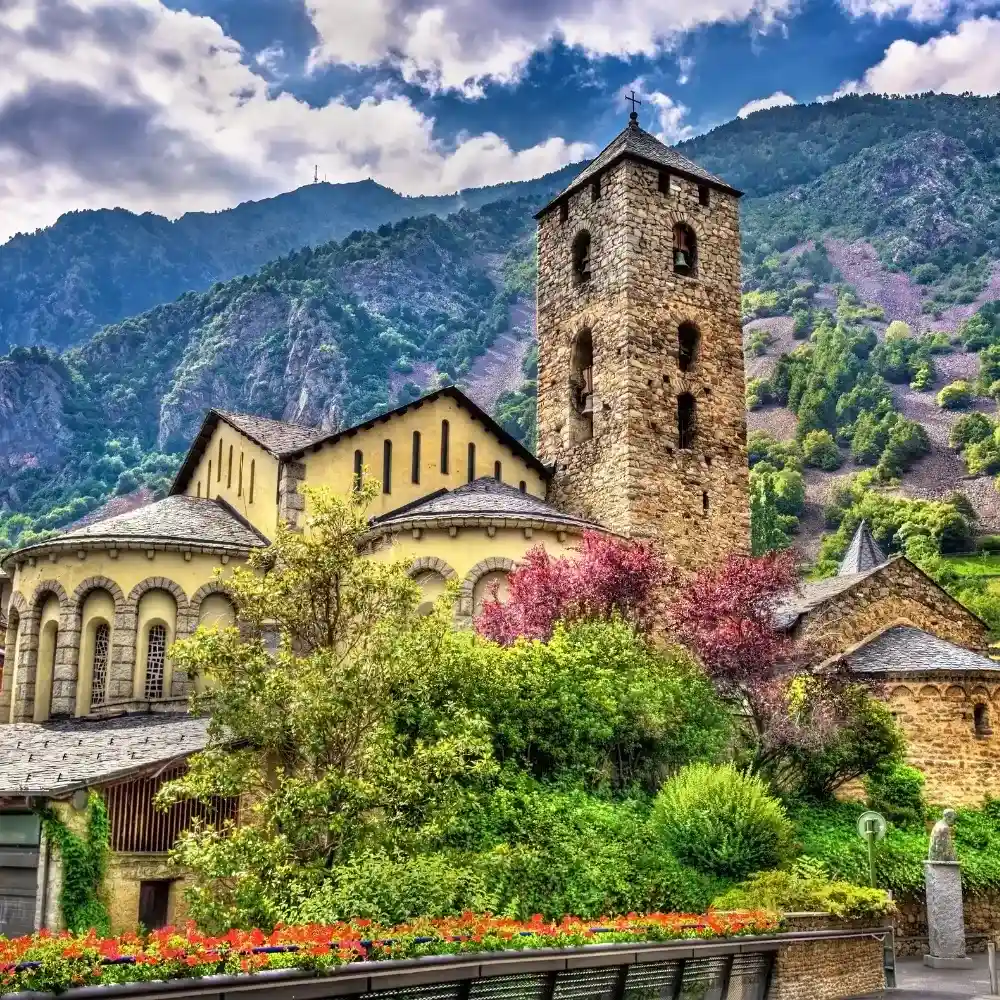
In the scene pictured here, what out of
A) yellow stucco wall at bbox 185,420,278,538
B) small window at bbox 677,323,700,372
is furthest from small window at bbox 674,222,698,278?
yellow stucco wall at bbox 185,420,278,538

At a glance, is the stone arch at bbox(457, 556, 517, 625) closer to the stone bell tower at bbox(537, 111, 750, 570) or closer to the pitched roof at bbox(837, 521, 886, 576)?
the stone bell tower at bbox(537, 111, 750, 570)

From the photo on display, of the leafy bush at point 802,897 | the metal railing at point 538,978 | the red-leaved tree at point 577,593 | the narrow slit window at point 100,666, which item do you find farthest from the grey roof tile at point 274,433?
the metal railing at point 538,978

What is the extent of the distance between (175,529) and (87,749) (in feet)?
24.0

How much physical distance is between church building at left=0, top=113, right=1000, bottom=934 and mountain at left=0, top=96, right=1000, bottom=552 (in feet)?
239

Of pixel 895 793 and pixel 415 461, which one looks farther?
pixel 415 461

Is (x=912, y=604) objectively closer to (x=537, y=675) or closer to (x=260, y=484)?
(x=537, y=675)

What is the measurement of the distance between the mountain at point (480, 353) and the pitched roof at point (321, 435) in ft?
245

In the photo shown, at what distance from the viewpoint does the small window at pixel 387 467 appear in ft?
99.7

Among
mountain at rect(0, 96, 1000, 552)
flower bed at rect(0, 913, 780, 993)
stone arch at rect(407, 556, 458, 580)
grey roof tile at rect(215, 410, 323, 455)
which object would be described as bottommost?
flower bed at rect(0, 913, 780, 993)

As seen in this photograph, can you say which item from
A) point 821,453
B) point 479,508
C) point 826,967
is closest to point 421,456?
point 479,508

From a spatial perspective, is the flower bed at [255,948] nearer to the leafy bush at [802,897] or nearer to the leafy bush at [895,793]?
the leafy bush at [802,897]

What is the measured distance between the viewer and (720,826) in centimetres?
1994

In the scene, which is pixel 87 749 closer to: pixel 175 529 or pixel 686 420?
pixel 175 529

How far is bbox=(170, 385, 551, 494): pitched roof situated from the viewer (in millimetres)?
29516
